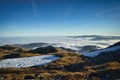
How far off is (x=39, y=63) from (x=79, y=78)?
2013cm

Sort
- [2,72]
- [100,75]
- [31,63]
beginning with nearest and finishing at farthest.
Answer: [100,75] → [2,72] → [31,63]

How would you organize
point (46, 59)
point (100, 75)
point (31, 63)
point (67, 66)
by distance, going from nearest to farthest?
point (100, 75) < point (67, 66) < point (31, 63) < point (46, 59)

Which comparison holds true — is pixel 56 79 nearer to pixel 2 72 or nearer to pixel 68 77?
pixel 68 77

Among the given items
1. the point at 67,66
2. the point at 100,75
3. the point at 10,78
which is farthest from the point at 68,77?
the point at 67,66

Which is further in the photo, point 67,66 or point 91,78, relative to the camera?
point 67,66

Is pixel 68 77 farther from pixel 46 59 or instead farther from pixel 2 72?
pixel 46 59

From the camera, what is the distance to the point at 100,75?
3647 cm

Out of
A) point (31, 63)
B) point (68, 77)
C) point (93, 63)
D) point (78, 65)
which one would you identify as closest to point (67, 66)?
point (78, 65)

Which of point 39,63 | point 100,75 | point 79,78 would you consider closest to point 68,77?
point 79,78

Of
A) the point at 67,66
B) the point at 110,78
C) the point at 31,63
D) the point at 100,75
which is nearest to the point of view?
the point at 110,78

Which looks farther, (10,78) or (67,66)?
(67,66)

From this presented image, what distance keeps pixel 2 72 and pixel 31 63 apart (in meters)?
10.4

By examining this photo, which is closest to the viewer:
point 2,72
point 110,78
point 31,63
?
point 110,78

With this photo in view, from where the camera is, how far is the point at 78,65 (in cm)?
5038
